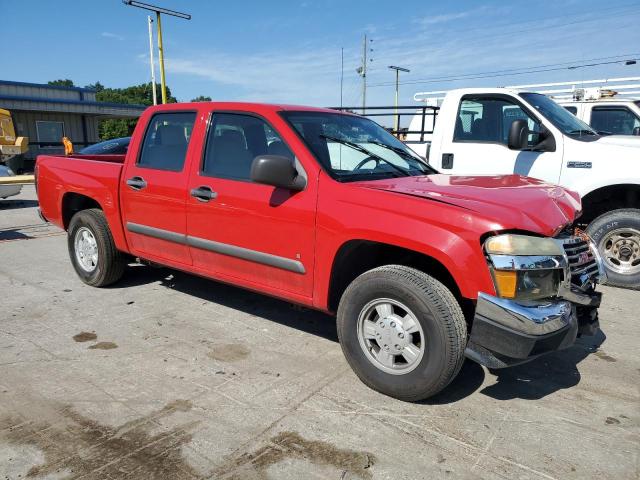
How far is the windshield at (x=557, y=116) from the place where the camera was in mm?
5961

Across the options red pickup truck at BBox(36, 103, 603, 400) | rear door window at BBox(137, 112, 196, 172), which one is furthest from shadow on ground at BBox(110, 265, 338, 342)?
rear door window at BBox(137, 112, 196, 172)

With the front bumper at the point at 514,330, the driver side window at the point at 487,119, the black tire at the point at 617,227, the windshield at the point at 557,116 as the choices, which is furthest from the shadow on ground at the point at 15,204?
the front bumper at the point at 514,330

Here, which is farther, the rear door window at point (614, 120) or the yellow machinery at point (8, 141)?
the yellow machinery at point (8, 141)

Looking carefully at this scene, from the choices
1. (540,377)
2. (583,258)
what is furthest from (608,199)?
(540,377)

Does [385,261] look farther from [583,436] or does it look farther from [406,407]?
[583,436]

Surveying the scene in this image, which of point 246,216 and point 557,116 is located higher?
point 557,116

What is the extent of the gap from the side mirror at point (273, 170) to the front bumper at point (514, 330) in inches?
56.9

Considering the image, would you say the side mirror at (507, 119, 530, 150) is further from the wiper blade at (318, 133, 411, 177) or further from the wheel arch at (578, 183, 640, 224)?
the wiper blade at (318, 133, 411, 177)

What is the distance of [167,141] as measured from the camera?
15.2 ft

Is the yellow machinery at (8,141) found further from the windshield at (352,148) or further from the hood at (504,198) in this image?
the hood at (504,198)

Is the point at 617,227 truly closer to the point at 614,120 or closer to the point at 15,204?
the point at 614,120

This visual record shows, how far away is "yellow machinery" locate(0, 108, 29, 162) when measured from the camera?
19781mm

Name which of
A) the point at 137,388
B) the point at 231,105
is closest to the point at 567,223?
the point at 231,105

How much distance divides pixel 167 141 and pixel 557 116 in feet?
14.7
